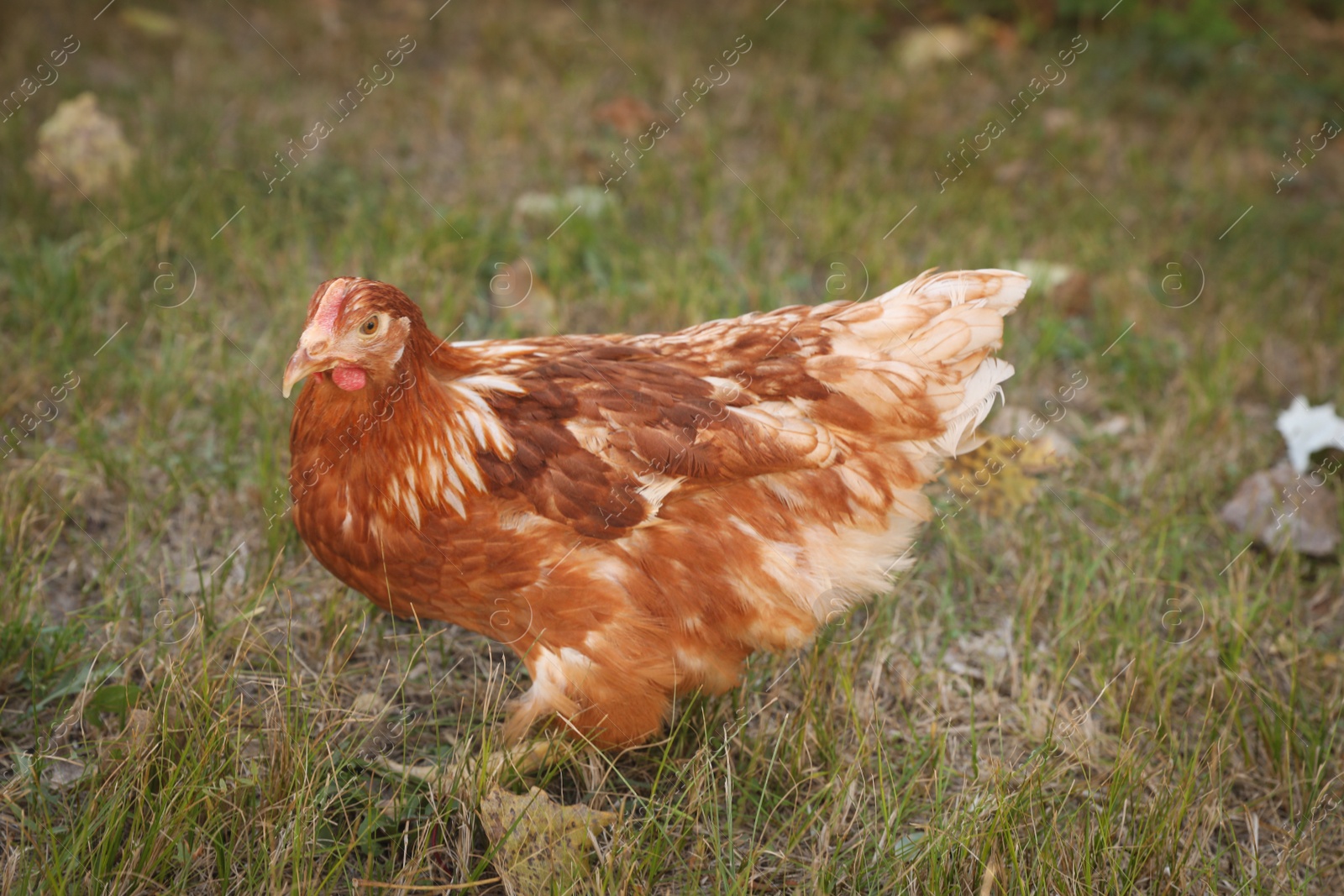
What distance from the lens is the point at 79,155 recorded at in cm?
421

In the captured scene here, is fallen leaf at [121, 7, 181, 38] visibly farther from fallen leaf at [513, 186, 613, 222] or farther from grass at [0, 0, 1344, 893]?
fallen leaf at [513, 186, 613, 222]

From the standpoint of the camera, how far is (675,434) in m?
2.34

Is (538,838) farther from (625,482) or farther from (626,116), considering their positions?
(626,116)

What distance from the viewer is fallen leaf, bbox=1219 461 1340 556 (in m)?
3.30

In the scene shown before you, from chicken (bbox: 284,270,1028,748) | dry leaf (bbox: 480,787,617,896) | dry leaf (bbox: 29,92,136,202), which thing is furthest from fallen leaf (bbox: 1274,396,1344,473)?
dry leaf (bbox: 29,92,136,202)

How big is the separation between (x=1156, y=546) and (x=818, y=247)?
2.06 m

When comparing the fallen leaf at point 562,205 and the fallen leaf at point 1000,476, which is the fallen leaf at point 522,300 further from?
the fallen leaf at point 1000,476

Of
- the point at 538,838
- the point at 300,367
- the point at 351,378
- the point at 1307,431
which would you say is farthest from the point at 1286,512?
the point at 300,367

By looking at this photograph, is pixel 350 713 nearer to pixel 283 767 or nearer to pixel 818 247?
pixel 283 767

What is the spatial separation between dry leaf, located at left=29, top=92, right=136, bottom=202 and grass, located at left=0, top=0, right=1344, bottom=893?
0.33ft

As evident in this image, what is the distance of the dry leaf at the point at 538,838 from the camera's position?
2068mm

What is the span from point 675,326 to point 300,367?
210 centimetres

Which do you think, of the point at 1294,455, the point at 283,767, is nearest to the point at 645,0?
the point at 1294,455

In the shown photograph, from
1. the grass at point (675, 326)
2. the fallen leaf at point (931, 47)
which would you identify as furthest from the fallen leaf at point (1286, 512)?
the fallen leaf at point (931, 47)
